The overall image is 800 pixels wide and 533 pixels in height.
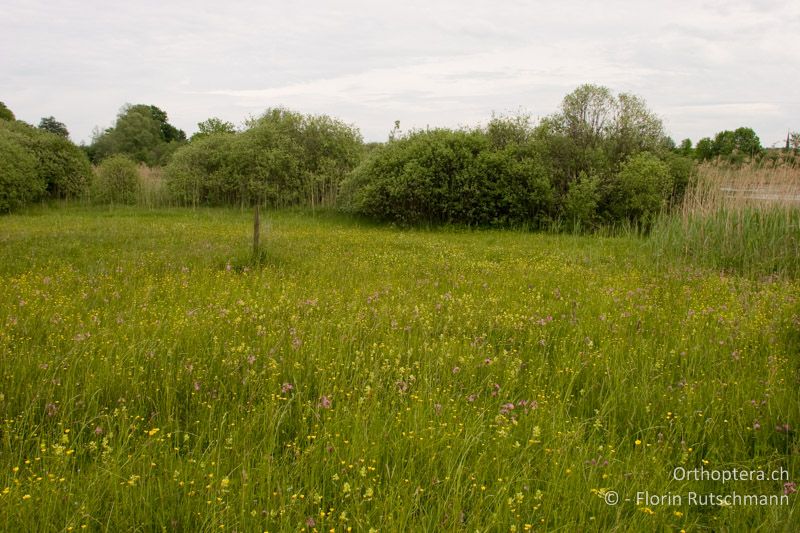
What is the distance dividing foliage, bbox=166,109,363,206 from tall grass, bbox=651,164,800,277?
52.0 feet

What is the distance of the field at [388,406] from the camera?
276cm

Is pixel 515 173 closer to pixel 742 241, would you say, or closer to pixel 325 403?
pixel 742 241

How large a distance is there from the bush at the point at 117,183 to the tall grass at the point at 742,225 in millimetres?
23839

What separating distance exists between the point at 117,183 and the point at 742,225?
2600cm

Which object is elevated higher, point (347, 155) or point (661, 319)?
point (347, 155)

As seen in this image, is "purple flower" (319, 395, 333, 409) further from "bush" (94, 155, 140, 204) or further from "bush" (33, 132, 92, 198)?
"bush" (33, 132, 92, 198)

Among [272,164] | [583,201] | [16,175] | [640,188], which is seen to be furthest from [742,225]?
[16,175]

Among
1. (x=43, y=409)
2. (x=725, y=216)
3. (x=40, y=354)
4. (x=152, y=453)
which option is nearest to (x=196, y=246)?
(x=40, y=354)

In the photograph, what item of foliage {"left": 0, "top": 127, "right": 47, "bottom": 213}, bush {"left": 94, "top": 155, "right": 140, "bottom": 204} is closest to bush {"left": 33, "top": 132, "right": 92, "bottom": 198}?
foliage {"left": 0, "top": 127, "right": 47, "bottom": 213}

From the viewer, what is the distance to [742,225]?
1077 centimetres

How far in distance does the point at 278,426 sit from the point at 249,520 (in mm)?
828

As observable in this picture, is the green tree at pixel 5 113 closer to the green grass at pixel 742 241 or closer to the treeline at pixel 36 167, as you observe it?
the treeline at pixel 36 167

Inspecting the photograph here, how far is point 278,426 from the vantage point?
3.41 meters

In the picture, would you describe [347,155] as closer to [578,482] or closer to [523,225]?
[523,225]
